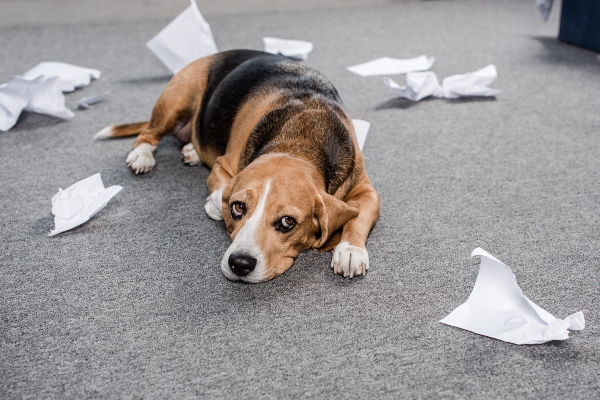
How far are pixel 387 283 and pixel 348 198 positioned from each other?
543 millimetres

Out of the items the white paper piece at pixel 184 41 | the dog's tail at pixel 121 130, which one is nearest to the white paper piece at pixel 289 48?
the white paper piece at pixel 184 41

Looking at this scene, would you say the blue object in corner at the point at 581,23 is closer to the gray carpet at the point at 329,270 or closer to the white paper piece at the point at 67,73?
the gray carpet at the point at 329,270

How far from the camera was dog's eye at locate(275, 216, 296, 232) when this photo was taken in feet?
7.89

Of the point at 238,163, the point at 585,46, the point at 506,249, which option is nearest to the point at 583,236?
the point at 506,249

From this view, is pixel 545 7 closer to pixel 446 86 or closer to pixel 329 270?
pixel 446 86

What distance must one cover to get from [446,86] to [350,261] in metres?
2.41

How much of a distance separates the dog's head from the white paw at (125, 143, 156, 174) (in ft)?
3.33

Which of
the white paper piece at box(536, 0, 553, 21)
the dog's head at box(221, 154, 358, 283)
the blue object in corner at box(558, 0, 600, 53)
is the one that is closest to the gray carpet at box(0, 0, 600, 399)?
the dog's head at box(221, 154, 358, 283)

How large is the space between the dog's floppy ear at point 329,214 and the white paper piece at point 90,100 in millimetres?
2486

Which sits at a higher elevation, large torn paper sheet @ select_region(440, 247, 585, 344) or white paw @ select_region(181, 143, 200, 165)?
large torn paper sheet @ select_region(440, 247, 585, 344)

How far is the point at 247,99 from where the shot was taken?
317 cm

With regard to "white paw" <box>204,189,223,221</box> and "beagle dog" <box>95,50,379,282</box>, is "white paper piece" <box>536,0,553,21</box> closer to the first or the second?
"beagle dog" <box>95,50,379,282</box>

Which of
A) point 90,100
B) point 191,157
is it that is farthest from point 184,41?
point 191,157

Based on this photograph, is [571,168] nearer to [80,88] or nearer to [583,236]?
[583,236]
